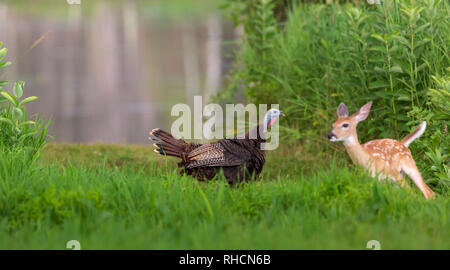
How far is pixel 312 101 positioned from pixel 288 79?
437 mm

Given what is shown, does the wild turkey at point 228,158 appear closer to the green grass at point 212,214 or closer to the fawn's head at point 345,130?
the green grass at point 212,214

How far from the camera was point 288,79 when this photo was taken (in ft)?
29.1

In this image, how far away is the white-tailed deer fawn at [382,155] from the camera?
19.5ft

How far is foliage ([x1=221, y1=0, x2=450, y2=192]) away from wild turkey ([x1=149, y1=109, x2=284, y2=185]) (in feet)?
5.08

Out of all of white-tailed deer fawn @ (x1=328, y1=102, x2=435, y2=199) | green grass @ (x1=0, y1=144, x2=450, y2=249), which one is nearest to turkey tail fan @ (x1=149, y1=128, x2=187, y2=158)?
green grass @ (x1=0, y1=144, x2=450, y2=249)

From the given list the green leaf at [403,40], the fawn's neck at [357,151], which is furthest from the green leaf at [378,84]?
the fawn's neck at [357,151]

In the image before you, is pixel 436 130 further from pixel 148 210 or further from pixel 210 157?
pixel 148 210

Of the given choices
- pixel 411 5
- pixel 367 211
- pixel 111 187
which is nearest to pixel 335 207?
pixel 367 211

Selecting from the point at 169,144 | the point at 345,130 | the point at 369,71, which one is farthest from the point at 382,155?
the point at 169,144

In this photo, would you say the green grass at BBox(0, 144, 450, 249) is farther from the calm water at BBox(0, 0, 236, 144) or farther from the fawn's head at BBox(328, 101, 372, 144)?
the calm water at BBox(0, 0, 236, 144)

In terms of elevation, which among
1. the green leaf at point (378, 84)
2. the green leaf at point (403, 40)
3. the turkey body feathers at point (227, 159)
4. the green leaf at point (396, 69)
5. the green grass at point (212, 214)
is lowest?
the green grass at point (212, 214)

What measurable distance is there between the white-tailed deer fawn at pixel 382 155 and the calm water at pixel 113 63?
431 centimetres

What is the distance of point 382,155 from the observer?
6008 mm

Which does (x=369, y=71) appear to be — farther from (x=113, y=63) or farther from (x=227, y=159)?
(x=113, y=63)
